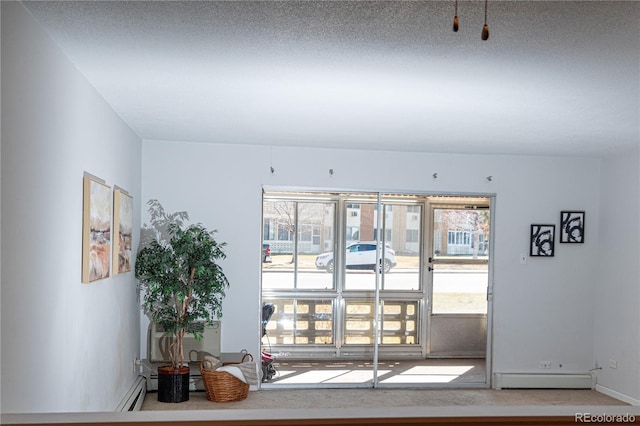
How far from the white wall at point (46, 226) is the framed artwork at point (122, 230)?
1.01ft

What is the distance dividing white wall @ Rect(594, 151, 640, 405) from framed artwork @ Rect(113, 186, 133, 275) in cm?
474

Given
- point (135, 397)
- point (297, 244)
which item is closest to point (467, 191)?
point (297, 244)

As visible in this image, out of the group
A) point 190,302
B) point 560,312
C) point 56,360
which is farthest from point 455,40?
point 560,312

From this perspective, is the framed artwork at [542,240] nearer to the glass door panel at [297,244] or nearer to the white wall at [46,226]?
the glass door panel at [297,244]

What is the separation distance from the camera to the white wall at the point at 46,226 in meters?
2.69

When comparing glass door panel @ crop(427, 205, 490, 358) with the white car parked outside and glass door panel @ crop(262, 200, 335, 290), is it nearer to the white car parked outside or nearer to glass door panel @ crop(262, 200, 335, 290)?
the white car parked outside

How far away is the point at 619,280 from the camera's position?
6.95 m

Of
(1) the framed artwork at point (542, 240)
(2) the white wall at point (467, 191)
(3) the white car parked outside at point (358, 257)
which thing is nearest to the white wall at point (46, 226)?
(2) the white wall at point (467, 191)

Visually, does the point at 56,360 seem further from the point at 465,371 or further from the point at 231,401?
the point at 465,371

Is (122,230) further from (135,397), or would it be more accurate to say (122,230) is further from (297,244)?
(297,244)

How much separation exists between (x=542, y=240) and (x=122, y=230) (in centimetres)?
436

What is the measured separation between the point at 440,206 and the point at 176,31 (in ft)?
15.8

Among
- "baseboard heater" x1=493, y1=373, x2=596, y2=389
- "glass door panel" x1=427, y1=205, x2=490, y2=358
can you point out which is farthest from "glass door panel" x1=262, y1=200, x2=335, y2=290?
"baseboard heater" x1=493, y1=373, x2=596, y2=389

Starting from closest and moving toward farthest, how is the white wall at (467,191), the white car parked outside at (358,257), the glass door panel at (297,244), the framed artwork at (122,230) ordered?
the framed artwork at (122,230) → the white wall at (467,191) → the glass door panel at (297,244) → the white car parked outside at (358,257)
